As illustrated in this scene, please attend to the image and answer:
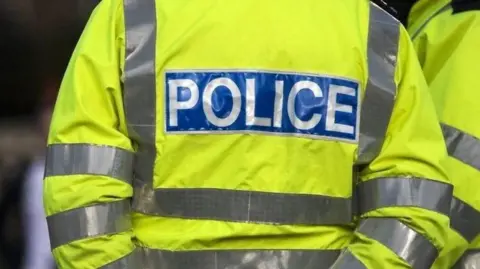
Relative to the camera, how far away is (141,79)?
186 centimetres

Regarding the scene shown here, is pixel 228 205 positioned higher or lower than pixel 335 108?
lower

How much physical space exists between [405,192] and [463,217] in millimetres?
320

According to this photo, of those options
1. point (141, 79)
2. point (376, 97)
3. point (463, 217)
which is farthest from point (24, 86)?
point (463, 217)

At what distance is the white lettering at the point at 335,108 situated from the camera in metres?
1.92

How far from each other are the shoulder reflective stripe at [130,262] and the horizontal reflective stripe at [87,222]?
0.06 meters

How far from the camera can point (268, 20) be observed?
1905mm

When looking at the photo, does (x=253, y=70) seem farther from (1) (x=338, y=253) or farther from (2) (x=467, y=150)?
(2) (x=467, y=150)

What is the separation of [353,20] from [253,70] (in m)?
0.25

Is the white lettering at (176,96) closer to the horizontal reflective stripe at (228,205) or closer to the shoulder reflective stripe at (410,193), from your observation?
the horizontal reflective stripe at (228,205)

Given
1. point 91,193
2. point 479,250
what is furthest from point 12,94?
point 479,250

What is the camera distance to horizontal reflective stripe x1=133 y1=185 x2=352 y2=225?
188 centimetres

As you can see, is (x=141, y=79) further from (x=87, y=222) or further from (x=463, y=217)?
(x=463, y=217)

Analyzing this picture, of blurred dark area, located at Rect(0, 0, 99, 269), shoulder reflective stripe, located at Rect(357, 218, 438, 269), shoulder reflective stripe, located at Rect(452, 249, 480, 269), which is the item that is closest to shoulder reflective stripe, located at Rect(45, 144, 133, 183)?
shoulder reflective stripe, located at Rect(357, 218, 438, 269)

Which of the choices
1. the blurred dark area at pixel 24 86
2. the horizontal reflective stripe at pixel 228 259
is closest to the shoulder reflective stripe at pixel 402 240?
the horizontal reflective stripe at pixel 228 259
